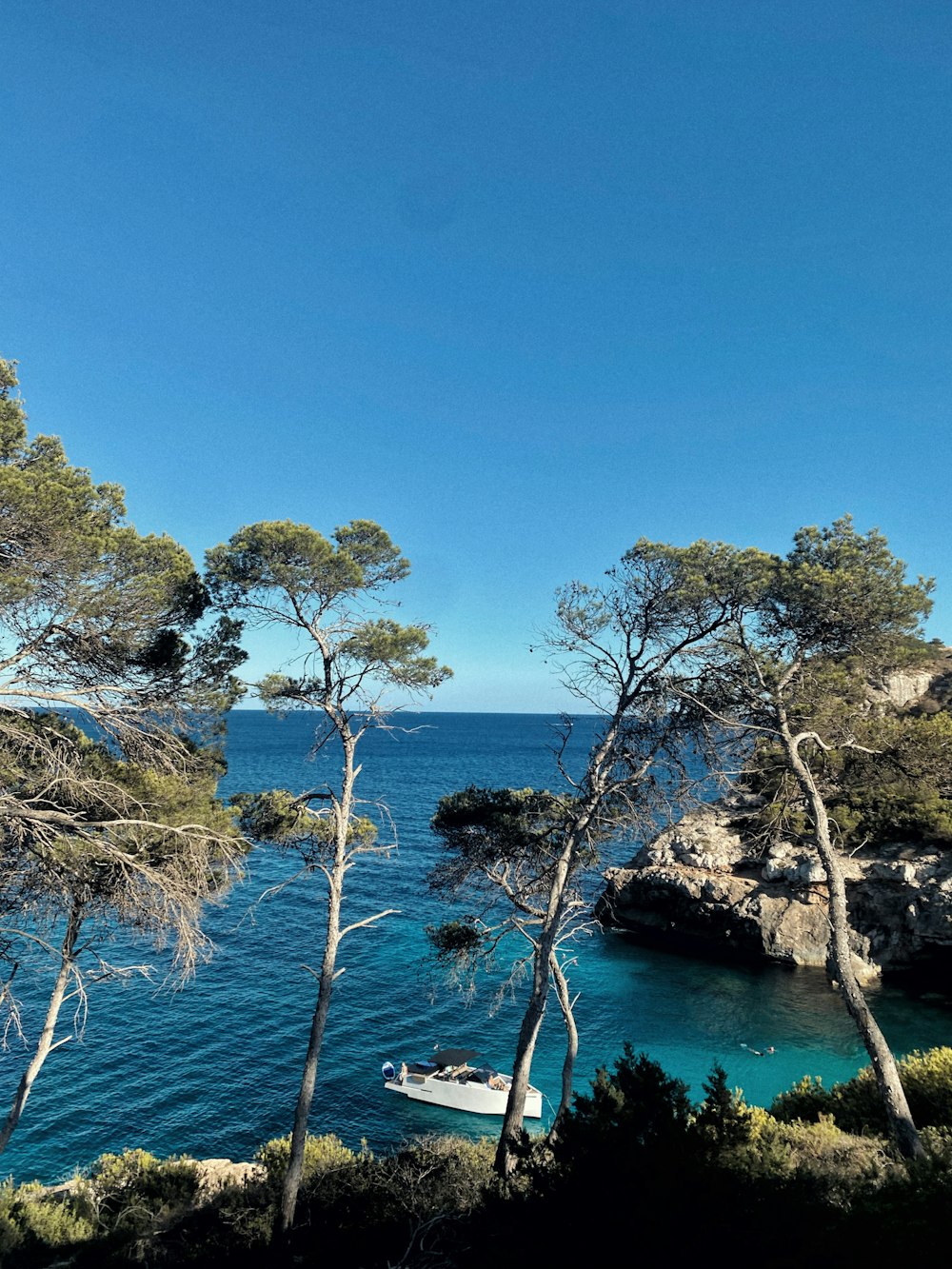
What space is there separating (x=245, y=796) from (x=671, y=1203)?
10233 millimetres

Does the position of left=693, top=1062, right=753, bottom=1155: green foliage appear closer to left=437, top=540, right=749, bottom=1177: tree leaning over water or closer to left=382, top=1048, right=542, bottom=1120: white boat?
left=437, top=540, right=749, bottom=1177: tree leaning over water

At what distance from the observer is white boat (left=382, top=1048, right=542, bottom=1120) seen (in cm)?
2039

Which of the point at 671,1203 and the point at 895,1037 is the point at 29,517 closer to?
the point at 671,1203

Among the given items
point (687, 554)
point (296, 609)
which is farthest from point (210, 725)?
point (687, 554)

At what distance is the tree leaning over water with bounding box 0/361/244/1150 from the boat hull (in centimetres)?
1206

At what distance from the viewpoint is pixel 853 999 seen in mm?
10680

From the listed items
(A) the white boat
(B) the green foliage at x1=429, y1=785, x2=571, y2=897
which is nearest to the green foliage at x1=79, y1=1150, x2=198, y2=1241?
(B) the green foliage at x1=429, y1=785, x2=571, y2=897

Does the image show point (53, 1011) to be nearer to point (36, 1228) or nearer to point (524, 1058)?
point (36, 1228)

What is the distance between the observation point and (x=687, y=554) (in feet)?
39.1

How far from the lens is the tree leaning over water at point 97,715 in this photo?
31.1 feet

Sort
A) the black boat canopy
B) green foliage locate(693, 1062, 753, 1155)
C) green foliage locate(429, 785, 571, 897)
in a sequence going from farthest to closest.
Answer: the black boat canopy < green foliage locate(429, 785, 571, 897) < green foliage locate(693, 1062, 753, 1155)

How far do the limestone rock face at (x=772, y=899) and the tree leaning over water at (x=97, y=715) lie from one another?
1733 cm

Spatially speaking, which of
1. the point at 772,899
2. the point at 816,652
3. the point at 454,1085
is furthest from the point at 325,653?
the point at 772,899

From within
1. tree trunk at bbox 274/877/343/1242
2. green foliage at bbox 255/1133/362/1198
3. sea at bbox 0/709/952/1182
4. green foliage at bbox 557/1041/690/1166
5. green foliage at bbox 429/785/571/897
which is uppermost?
green foliage at bbox 429/785/571/897
